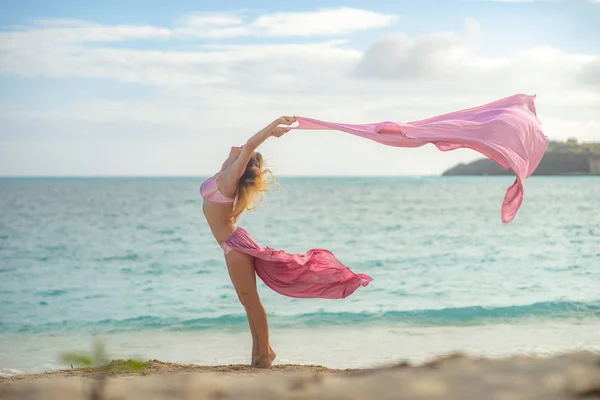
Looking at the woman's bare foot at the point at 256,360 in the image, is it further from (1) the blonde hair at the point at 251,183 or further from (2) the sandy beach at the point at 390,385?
(2) the sandy beach at the point at 390,385

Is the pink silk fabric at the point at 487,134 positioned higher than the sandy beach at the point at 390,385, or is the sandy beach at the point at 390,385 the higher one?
the pink silk fabric at the point at 487,134

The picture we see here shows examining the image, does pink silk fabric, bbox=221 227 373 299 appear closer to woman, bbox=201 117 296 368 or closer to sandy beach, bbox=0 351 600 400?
woman, bbox=201 117 296 368

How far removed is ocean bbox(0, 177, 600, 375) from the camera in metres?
8.25

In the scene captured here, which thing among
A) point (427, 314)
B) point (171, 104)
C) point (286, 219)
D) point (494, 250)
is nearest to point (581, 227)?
point (494, 250)

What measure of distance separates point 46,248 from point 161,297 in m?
9.80

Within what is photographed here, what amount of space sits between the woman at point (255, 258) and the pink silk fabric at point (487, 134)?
592 mm

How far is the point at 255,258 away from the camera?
5.60 m

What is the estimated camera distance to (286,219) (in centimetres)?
2797

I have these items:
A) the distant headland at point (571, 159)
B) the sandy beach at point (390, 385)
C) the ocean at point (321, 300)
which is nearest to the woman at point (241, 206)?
the ocean at point (321, 300)

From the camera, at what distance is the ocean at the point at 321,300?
27.1ft

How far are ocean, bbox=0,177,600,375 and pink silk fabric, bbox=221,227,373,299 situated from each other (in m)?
1.66

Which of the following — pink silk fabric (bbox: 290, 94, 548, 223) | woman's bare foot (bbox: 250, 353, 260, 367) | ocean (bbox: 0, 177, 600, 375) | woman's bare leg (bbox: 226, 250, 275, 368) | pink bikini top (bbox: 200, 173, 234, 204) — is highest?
pink silk fabric (bbox: 290, 94, 548, 223)

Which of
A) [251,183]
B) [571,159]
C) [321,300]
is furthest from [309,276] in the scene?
[571,159]

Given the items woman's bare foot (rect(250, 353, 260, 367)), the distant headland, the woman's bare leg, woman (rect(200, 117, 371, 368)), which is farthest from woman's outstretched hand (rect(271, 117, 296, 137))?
the distant headland
